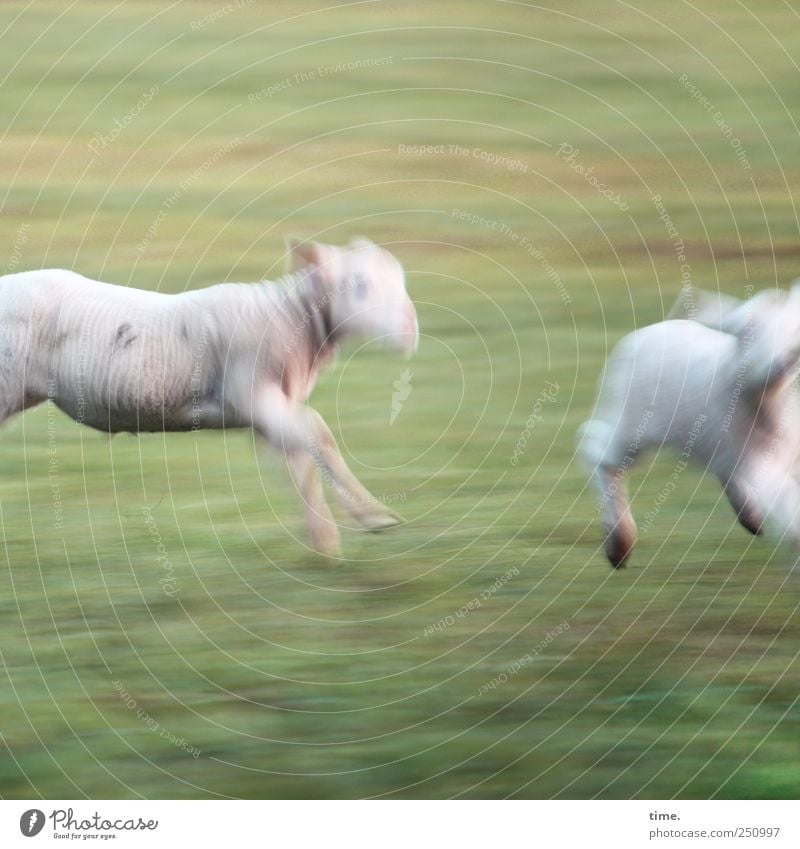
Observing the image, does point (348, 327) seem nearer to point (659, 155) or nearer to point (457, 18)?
point (659, 155)

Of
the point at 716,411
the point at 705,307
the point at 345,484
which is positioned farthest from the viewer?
the point at 705,307

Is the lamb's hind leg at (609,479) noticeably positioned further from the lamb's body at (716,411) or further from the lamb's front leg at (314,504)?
the lamb's front leg at (314,504)

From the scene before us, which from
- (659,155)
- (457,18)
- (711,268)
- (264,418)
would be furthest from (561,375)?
(457,18)

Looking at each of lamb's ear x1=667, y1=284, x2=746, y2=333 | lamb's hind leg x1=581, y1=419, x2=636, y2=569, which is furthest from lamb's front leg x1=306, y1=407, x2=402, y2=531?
lamb's ear x1=667, y1=284, x2=746, y2=333

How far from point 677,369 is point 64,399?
6.72 feet

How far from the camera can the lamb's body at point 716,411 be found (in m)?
4.69

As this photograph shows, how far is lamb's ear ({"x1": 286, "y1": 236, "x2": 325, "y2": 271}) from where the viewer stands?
5.19 metres

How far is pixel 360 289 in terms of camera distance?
5.17 meters

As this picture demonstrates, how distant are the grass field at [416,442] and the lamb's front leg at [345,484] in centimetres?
13

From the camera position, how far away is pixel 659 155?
32.0 feet
